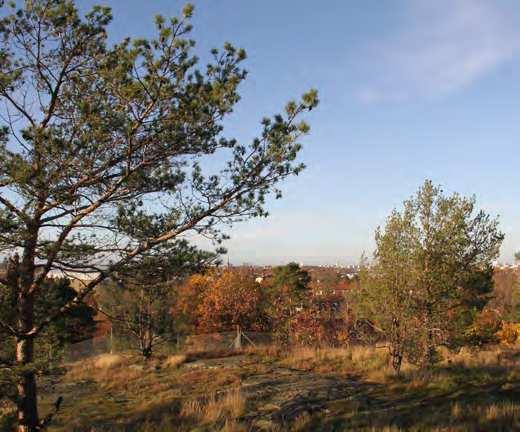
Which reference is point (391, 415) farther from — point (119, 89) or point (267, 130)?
point (119, 89)

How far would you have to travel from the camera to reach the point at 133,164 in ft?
21.5

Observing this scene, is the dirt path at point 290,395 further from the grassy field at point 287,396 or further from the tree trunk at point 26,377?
the tree trunk at point 26,377

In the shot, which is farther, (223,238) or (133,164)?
(223,238)

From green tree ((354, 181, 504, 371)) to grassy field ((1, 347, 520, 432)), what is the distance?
3.60 ft

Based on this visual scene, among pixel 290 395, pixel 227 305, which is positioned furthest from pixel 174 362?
pixel 227 305

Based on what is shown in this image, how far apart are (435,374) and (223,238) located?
8.40 m

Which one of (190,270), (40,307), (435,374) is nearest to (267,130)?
(190,270)

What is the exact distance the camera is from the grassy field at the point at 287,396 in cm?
884

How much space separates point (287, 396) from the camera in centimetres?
1135

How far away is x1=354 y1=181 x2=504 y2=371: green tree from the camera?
14039mm

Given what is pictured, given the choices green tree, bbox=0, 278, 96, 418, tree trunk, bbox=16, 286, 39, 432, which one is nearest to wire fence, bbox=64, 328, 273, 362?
green tree, bbox=0, 278, 96, 418

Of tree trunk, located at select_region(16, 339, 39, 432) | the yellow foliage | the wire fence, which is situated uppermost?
tree trunk, located at select_region(16, 339, 39, 432)

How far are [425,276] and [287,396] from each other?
598cm

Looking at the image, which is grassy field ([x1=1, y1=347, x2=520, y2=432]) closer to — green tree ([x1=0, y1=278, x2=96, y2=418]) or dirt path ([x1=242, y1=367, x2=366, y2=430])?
dirt path ([x1=242, y1=367, x2=366, y2=430])
